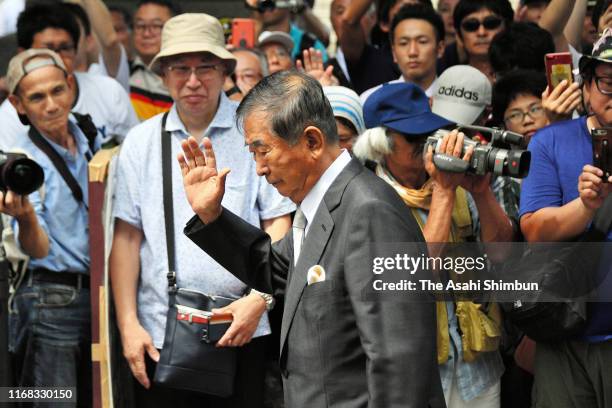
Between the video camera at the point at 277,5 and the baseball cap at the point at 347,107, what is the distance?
1.98m

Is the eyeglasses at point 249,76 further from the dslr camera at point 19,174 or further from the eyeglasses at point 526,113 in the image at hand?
the dslr camera at point 19,174

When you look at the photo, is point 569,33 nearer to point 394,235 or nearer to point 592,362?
point 592,362

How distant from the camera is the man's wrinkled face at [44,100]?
5223 millimetres

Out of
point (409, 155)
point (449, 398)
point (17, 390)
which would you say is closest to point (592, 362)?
point (449, 398)

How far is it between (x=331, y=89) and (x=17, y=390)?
196 cm

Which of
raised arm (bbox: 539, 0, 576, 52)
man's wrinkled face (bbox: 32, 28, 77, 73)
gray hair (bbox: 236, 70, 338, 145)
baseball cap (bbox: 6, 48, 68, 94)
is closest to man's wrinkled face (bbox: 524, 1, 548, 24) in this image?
raised arm (bbox: 539, 0, 576, 52)

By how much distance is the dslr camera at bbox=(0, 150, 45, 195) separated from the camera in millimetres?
4570

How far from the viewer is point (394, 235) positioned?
3.26 meters

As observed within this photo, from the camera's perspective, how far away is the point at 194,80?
4.96m

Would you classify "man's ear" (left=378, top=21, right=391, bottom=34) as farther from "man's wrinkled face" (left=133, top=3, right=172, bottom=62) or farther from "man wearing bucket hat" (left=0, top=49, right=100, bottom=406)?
"man wearing bucket hat" (left=0, top=49, right=100, bottom=406)

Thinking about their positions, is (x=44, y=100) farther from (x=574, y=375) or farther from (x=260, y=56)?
(x=574, y=375)

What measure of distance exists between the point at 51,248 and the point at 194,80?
1.02m

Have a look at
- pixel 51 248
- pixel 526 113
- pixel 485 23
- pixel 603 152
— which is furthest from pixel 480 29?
pixel 51 248

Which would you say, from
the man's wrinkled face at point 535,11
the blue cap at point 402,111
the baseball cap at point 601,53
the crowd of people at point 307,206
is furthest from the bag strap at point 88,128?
the man's wrinkled face at point 535,11
